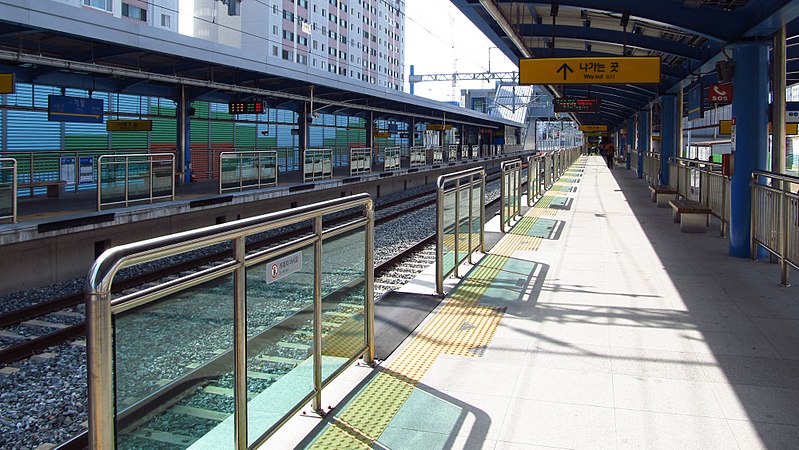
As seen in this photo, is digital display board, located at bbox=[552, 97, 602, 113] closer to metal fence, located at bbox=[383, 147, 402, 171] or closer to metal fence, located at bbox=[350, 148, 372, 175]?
metal fence, located at bbox=[350, 148, 372, 175]

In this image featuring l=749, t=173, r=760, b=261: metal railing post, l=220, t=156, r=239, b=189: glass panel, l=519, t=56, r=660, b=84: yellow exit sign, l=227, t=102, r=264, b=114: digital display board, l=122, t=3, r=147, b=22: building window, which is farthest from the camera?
l=122, t=3, r=147, b=22: building window

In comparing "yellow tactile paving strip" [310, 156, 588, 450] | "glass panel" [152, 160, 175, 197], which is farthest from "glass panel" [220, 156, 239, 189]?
"yellow tactile paving strip" [310, 156, 588, 450]

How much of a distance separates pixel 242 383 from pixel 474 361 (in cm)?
226

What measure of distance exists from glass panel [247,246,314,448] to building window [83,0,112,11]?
45248mm

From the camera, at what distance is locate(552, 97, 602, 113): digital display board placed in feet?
68.1

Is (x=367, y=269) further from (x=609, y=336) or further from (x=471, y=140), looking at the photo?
(x=471, y=140)

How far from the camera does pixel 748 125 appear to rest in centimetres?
935

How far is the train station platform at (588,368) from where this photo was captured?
12.6 ft

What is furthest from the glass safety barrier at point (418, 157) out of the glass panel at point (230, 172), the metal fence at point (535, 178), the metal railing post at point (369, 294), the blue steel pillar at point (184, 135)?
the metal railing post at point (369, 294)

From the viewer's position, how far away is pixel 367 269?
196 inches

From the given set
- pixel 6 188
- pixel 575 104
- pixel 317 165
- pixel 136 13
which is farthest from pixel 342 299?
pixel 136 13

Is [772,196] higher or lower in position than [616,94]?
lower

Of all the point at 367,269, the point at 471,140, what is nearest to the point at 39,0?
the point at 367,269

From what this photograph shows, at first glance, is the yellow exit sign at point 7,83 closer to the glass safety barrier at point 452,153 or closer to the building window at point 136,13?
the glass safety barrier at point 452,153
